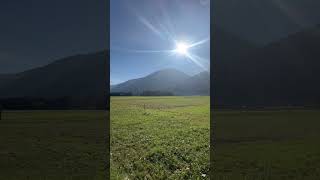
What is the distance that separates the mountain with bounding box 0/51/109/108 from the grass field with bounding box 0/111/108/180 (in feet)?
2.10

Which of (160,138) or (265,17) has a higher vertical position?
(265,17)

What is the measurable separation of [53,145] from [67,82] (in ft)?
15.4

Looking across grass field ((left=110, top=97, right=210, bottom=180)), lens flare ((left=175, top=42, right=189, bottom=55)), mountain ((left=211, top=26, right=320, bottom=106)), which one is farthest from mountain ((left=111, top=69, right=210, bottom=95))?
mountain ((left=211, top=26, right=320, bottom=106))

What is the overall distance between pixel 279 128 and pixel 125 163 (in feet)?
24.0

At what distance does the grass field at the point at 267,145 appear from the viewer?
7945 mm

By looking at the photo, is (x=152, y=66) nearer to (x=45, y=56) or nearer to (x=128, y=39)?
(x=128, y=39)

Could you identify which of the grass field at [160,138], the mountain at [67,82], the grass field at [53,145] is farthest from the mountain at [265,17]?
the grass field at [53,145]

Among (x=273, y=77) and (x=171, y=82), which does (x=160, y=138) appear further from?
(x=273, y=77)

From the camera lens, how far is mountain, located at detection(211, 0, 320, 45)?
14008mm

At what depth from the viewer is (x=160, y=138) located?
10.7 meters

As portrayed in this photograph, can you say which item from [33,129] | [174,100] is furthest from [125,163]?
[33,129]

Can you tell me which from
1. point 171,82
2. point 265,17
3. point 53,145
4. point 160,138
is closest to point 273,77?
point 265,17

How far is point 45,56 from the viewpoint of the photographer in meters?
14.9

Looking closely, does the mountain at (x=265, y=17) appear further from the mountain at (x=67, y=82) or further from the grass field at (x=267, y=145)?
the mountain at (x=67, y=82)
